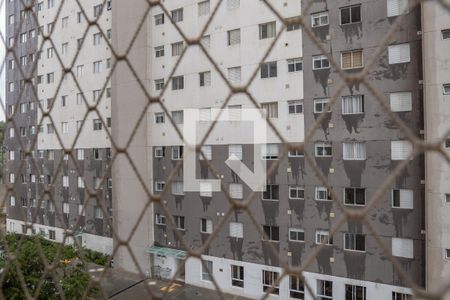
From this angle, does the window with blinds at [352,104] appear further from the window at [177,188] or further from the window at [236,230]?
the window at [177,188]

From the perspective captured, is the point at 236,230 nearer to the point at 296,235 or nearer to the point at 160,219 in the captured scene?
the point at 296,235

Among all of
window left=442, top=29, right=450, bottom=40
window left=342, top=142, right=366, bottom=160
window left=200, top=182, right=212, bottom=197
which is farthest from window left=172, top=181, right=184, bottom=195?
window left=442, top=29, right=450, bottom=40

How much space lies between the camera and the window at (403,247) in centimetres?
285

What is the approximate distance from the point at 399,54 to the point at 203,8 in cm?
183

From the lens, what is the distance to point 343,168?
300cm

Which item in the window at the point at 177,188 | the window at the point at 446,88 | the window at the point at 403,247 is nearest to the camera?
the window at the point at 446,88

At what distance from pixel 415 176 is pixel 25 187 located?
16.4 ft

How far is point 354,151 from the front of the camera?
2.97m

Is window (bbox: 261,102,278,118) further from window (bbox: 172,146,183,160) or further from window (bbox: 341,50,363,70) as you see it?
window (bbox: 172,146,183,160)

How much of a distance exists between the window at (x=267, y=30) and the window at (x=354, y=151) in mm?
1137

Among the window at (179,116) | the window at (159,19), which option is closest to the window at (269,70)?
the window at (179,116)

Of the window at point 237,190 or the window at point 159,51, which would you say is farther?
the window at point 159,51

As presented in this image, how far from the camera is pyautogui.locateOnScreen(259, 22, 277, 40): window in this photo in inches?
128

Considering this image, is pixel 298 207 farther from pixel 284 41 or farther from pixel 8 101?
pixel 8 101
